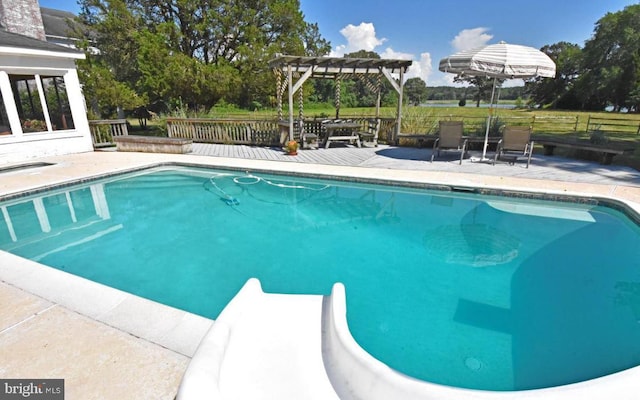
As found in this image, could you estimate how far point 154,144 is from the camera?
10727 millimetres

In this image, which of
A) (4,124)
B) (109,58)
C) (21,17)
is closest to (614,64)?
(109,58)

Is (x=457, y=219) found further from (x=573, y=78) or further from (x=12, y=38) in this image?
(x=573, y=78)

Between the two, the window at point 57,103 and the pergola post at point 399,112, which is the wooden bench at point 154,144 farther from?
the pergola post at point 399,112

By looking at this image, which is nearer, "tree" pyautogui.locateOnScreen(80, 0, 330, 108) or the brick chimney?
the brick chimney

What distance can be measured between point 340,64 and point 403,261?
812cm

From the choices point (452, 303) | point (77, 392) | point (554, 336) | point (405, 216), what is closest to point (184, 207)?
point (405, 216)

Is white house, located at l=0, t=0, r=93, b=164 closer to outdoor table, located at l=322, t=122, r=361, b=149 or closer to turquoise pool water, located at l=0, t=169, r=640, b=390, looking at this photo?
turquoise pool water, located at l=0, t=169, r=640, b=390

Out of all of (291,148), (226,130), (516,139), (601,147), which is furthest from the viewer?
(226,130)

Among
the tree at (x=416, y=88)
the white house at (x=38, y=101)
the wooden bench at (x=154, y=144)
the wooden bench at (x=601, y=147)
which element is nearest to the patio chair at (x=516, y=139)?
the wooden bench at (x=601, y=147)

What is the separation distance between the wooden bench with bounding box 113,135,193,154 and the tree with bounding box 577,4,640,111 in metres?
38.6

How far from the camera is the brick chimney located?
1199 cm

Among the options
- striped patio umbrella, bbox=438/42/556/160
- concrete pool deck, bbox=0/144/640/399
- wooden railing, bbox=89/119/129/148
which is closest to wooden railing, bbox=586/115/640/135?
striped patio umbrella, bbox=438/42/556/160

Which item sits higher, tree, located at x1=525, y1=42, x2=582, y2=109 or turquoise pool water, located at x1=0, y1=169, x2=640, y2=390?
tree, located at x1=525, y1=42, x2=582, y2=109

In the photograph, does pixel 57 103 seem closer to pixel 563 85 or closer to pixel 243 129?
pixel 243 129
